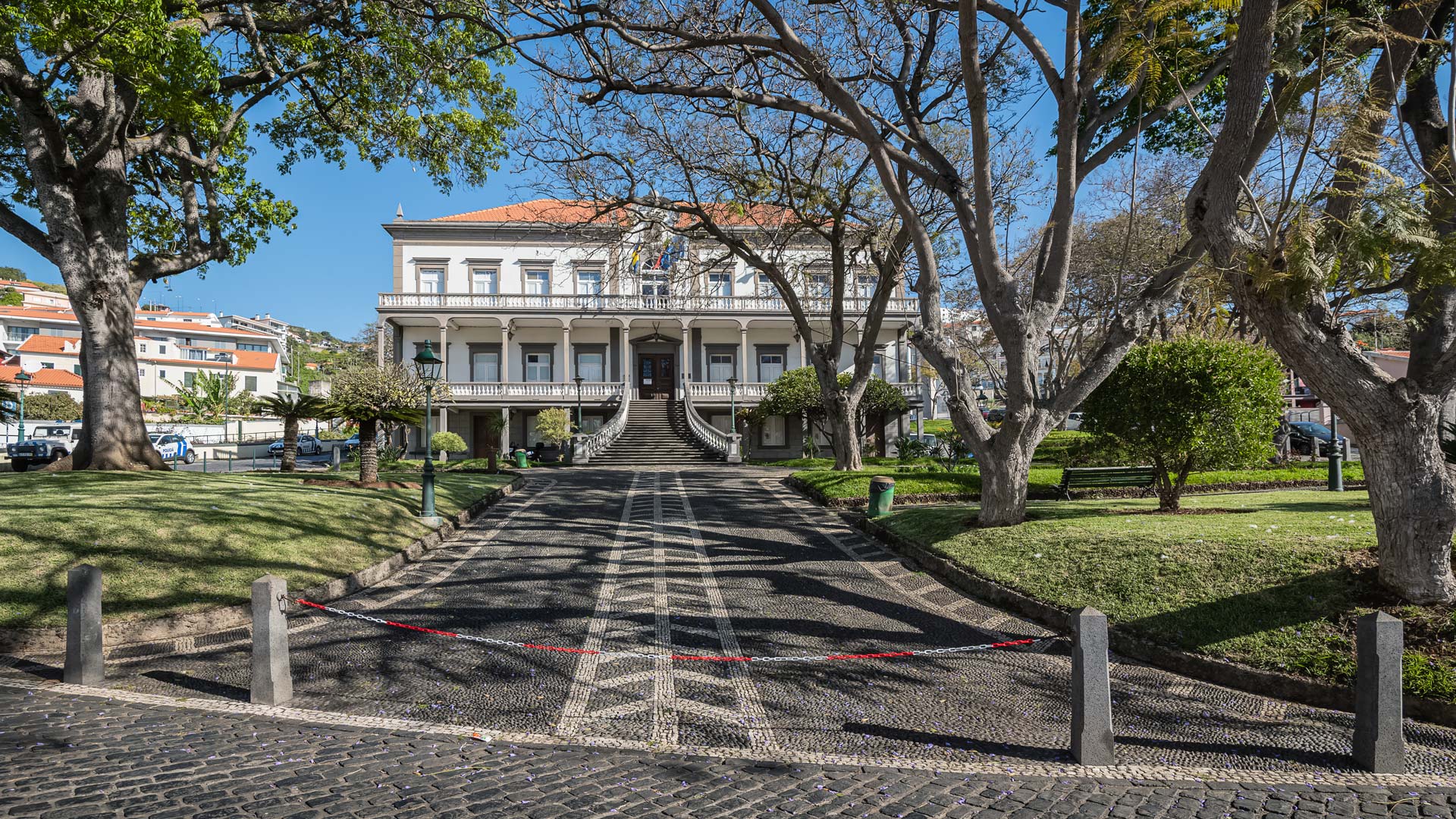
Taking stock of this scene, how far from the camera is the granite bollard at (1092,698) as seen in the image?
3.70 metres

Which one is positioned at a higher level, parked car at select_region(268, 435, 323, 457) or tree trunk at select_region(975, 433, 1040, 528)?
tree trunk at select_region(975, 433, 1040, 528)

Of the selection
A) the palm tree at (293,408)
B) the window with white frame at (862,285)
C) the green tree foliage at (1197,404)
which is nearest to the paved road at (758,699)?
the green tree foliage at (1197,404)

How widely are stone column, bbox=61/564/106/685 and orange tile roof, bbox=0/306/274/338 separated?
2353 inches

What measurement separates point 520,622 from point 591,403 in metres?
22.9

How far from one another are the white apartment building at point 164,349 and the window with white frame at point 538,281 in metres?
36.7

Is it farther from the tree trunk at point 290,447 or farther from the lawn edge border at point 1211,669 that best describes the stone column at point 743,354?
the lawn edge border at point 1211,669

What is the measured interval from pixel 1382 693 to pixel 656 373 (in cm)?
2997

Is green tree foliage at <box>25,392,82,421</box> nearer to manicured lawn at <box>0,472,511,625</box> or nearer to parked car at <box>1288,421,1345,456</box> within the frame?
manicured lawn at <box>0,472,511,625</box>

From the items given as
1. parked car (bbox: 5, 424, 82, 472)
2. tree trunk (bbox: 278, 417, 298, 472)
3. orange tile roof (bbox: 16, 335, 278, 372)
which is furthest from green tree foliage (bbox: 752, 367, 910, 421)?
orange tile roof (bbox: 16, 335, 278, 372)

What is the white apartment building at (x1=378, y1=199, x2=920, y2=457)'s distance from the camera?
95.5 feet

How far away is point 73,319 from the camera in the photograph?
57.3 meters

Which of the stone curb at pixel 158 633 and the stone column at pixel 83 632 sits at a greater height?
the stone column at pixel 83 632

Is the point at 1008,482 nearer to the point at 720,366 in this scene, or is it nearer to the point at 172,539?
the point at 172,539

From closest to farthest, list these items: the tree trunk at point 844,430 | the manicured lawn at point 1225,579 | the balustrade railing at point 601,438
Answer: the manicured lawn at point 1225,579 < the tree trunk at point 844,430 < the balustrade railing at point 601,438
